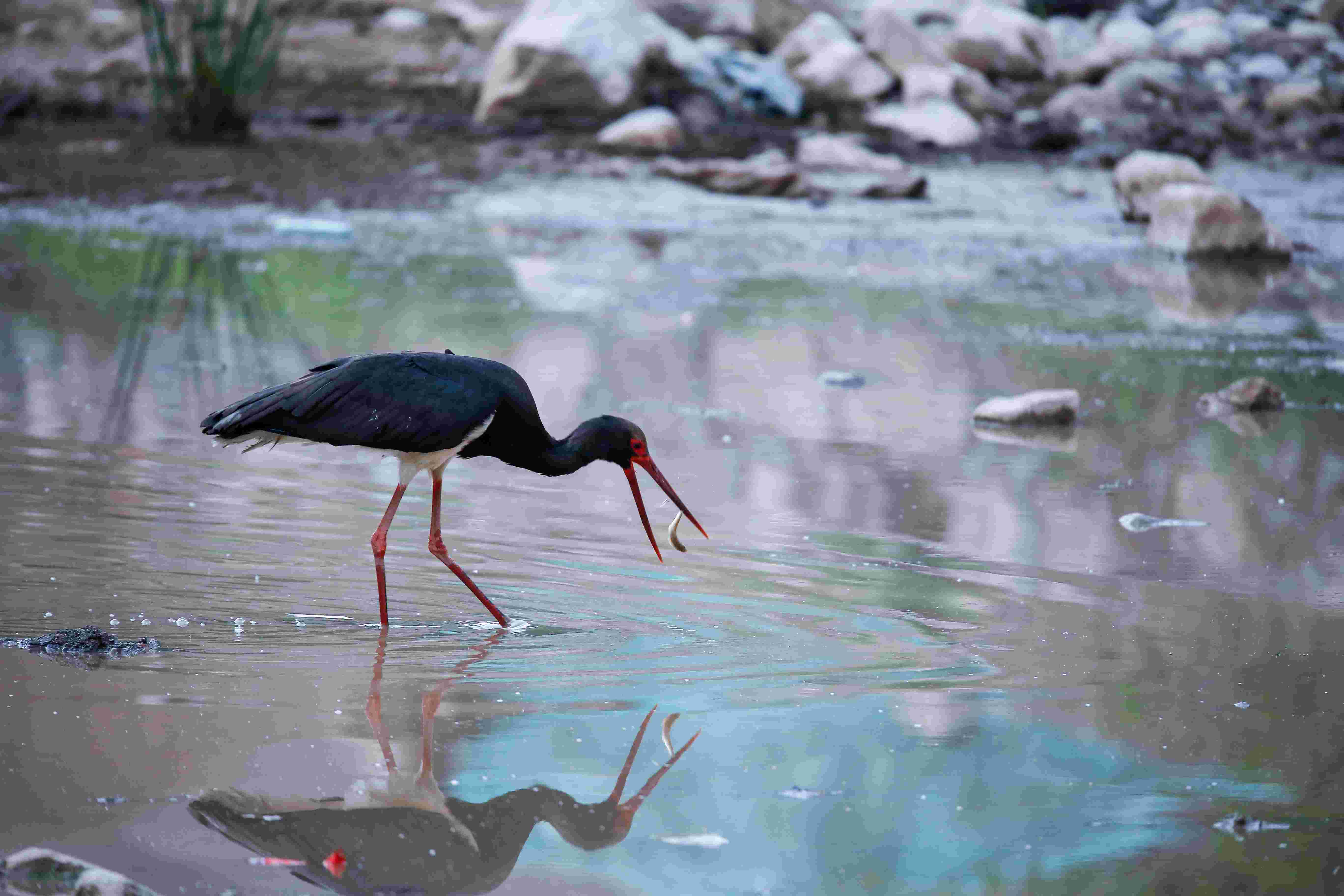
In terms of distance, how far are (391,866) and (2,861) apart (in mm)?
647

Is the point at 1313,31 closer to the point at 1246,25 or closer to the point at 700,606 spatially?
the point at 1246,25

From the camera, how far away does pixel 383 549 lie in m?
5.00

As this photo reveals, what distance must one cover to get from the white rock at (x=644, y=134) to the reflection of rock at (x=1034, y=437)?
8.92 m

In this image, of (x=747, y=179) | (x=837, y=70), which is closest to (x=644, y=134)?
(x=747, y=179)

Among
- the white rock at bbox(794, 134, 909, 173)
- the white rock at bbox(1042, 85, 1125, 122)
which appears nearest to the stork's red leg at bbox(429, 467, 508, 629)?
the white rock at bbox(794, 134, 909, 173)

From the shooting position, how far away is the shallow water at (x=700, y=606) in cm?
336

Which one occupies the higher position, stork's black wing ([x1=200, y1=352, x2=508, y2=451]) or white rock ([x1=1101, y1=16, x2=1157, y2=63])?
stork's black wing ([x1=200, y1=352, x2=508, y2=451])

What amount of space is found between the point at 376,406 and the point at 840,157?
1193 cm

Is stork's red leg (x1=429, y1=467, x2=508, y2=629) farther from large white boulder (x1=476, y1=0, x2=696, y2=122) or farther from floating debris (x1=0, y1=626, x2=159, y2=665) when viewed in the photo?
large white boulder (x1=476, y1=0, x2=696, y2=122)

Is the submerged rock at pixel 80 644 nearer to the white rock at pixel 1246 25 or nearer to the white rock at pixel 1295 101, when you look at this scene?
the white rock at pixel 1295 101

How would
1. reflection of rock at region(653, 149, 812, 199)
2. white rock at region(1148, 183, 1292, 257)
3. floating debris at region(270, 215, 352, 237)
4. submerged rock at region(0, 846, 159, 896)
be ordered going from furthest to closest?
reflection of rock at region(653, 149, 812, 199), white rock at region(1148, 183, 1292, 257), floating debris at region(270, 215, 352, 237), submerged rock at region(0, 846, 159, 896)

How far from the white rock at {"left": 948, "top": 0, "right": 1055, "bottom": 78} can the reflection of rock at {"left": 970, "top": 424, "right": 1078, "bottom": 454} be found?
13.9 m

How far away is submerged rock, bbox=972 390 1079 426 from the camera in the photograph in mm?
7637

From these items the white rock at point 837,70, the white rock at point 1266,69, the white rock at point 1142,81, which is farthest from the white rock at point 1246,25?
the white rock at point 837,70
